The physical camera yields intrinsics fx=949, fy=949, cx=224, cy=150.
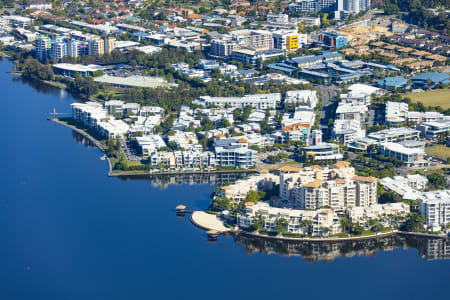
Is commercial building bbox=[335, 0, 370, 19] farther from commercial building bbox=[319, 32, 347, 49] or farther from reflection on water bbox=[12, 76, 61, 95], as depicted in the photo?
reflection on water bbox=[12, 76, 61, 95]

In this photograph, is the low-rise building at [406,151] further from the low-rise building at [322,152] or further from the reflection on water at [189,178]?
the reflection on water at [189,178]

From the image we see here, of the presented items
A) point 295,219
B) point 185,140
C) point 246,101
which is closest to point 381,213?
point 295,219

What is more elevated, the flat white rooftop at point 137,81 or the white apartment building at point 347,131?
the flat white rooftop at point 137,81

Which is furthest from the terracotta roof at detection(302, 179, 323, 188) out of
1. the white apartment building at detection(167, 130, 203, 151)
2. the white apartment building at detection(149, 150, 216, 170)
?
the white apartment building at detection(167, 130, 203, 151)

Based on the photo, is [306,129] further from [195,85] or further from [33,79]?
[33,79]

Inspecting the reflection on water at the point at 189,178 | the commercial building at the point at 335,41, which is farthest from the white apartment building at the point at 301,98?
the commercial building at the point at 335,41

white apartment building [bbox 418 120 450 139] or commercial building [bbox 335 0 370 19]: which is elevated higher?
commercial building [bbox 335 0 370 19]
